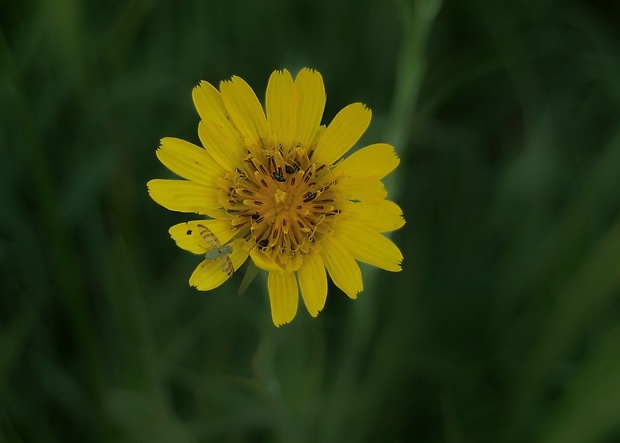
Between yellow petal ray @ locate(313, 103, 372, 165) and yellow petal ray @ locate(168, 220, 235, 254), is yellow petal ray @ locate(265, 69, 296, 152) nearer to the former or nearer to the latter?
yellow petal ray @ locate(313, 103, 372, 165)

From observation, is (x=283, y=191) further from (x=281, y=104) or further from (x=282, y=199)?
(x=281, y=104)

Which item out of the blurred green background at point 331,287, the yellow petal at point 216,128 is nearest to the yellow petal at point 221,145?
the yellow petal at point 216,128

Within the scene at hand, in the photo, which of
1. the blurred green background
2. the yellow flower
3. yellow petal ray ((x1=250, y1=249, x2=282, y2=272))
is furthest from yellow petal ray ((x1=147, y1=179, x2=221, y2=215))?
the blurred green background

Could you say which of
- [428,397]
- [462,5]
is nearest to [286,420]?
[428,397]

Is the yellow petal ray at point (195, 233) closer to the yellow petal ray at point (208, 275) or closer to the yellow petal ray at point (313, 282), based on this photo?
the yellow petal ray at point (208, 275)

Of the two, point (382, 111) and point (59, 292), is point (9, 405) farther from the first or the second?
point (382, 111)

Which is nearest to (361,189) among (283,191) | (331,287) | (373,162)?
(373,162)
